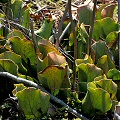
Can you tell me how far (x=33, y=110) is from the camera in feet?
5.79

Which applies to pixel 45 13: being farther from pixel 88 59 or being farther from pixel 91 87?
pixel 91 87

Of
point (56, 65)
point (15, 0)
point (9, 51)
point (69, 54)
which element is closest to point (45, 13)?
point (15, 0)

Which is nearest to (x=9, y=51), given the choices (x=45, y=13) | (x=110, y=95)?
(x=110, y=95)

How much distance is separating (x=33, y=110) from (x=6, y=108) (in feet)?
0.73

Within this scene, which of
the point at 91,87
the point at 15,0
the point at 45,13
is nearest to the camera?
the point at 91,87

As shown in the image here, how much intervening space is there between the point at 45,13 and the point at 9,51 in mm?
1109

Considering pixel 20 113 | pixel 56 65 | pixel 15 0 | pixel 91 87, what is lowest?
pixel 20 113

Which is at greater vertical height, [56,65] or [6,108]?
[56,65]

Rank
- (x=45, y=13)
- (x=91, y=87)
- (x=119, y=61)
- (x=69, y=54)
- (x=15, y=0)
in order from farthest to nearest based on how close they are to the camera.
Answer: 1. (x=45, y=13)
2. (x=15, y=0)
3. (x=69, y=54)
4. (x=119, y=61)
5. (x=91, y=87)

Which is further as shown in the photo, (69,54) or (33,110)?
(69,54)

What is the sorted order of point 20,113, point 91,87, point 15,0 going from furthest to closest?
point 15,0 < point 20,113 < point 91,87

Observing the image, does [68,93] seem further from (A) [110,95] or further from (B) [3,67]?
(B) [3,67]

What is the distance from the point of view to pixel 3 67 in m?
1.89

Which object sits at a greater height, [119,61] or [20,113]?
[119,61]
